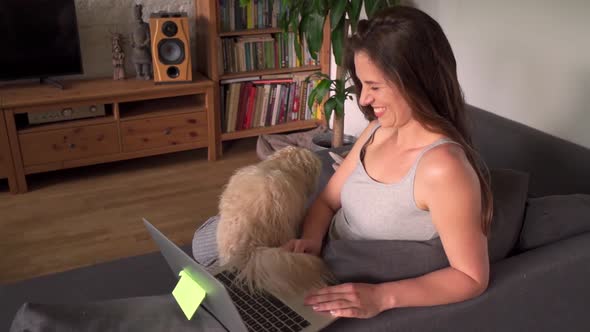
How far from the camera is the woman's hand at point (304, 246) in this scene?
1277 mm

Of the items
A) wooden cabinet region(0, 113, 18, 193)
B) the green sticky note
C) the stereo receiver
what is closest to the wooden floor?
wooden cabinet region(0, 113, 18, 193)

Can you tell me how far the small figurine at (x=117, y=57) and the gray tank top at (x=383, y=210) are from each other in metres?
2.24

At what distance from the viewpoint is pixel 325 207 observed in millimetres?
1470

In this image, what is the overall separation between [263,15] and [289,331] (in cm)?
267

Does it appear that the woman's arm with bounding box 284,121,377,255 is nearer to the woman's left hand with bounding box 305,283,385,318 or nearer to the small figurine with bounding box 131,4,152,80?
the woman's left hand with bounding box 305,283,385,318

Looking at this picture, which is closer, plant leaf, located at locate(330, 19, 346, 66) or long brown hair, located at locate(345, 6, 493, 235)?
long brown hair, located at locate(345, 6, 493, 235)

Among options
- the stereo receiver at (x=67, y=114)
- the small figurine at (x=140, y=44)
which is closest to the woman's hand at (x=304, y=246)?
the stereo receiver at (x=67, y=114)

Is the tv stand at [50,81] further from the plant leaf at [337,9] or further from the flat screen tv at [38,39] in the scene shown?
the plant leaf at [337,9]

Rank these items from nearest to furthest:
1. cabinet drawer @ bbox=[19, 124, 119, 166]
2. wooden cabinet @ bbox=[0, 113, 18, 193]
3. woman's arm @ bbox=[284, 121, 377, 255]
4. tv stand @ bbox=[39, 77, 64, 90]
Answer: woman's arm @ bbox=[284, 121, 377, 255], wooden cabinet @ bbox=[0, 113, 18, 193], cabinet drawer @ bbox=[19, 124, 119, 166], tv stand @ bbox=[39, 77, 64, 90]

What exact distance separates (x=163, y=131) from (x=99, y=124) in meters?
0.37

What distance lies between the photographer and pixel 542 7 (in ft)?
6.32

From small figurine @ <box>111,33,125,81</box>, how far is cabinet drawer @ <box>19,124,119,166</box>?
0.35 meters

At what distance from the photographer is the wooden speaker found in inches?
120

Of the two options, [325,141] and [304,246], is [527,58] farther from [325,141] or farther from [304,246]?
[325,141]
